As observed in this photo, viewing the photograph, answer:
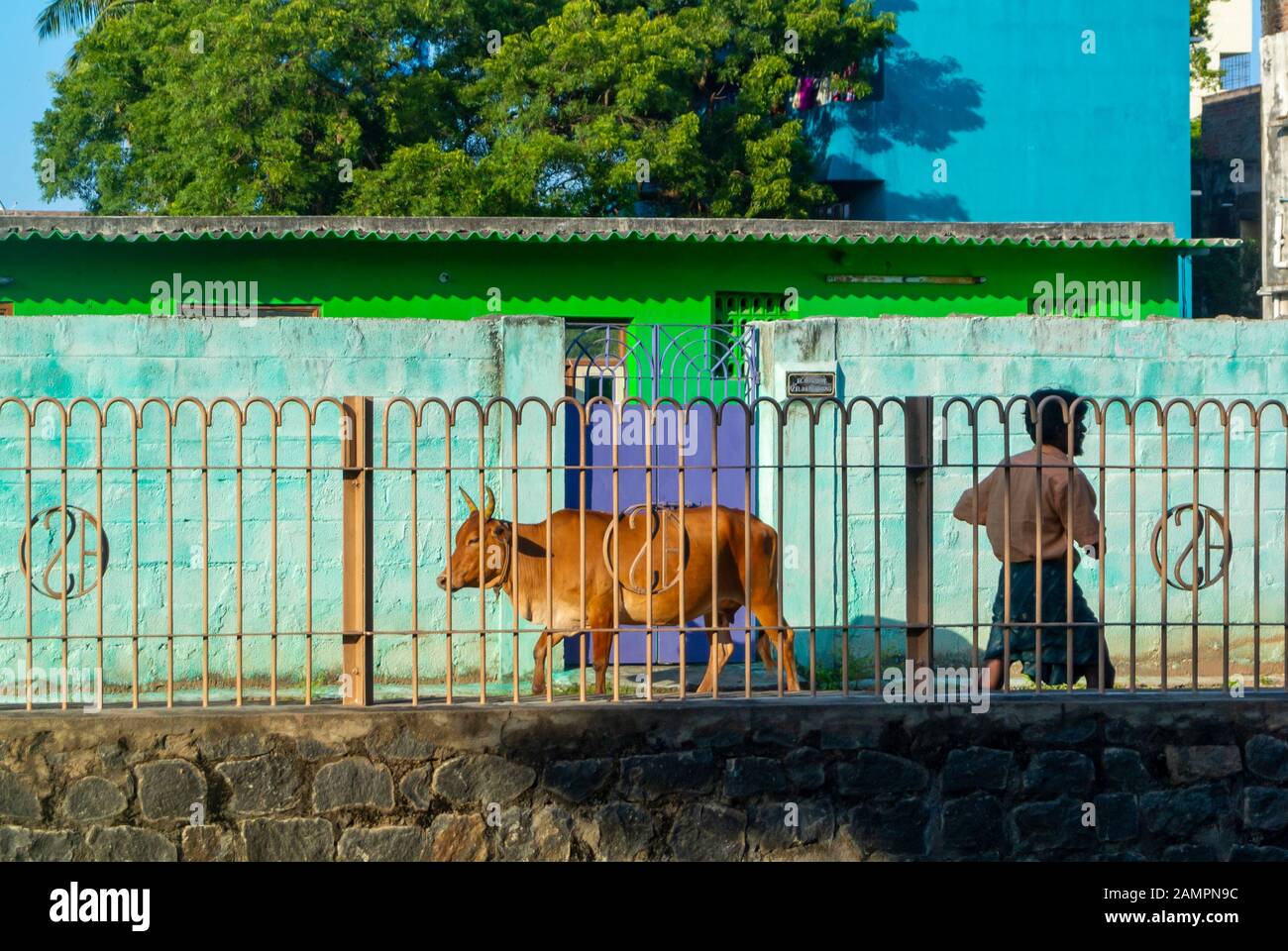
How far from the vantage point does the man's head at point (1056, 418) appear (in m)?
6.65

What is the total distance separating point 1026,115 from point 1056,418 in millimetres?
19470

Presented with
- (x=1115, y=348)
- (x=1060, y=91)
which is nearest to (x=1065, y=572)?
(x=1115, y=348)

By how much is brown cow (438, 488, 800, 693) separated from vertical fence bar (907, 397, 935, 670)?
4.01 ft

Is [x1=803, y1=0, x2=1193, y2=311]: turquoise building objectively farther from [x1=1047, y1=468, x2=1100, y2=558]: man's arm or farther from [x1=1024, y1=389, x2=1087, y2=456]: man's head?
[x1=1047, y1=468, x2=1100, y2=558]: man's arm

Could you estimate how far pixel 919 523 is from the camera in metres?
6.55

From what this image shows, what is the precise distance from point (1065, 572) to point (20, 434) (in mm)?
6095

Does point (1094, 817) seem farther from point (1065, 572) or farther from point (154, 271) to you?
point (154, 271)

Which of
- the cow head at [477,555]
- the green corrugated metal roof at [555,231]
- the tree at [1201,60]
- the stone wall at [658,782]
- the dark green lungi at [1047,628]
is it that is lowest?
the stone wall at [658,782]

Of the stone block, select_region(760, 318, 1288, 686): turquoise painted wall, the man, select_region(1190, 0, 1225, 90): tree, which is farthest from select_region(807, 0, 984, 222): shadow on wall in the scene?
the stone block

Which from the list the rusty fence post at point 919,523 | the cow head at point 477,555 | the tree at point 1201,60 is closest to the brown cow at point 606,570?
the cow head at point 477,555

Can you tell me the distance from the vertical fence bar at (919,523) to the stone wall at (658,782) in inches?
11.1

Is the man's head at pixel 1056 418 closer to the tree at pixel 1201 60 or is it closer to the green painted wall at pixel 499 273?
the green painted wall at pixel 499 273

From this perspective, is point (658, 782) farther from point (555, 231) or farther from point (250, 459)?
point (555, 231)
